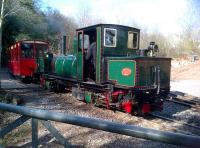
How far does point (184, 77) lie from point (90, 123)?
30.8m

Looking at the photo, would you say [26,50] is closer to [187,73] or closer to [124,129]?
[187,73]

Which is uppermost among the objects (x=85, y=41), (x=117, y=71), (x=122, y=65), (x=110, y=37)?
(x=110, y=37)

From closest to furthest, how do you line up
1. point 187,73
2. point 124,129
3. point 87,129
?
point 124,129 < point 87,129 < point 187,73

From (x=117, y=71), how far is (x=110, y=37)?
1.60m

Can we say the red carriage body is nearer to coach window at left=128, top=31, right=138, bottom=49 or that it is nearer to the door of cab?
the door of cab

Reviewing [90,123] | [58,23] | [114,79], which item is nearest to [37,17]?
[58,23]

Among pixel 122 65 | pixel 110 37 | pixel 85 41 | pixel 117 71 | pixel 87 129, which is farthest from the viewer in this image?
pixel 85 41

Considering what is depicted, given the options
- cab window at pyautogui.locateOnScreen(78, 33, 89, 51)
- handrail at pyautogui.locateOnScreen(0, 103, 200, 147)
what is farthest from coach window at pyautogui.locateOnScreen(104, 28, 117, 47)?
handrail at pyautogui.locateOnScreen(0, 103, 200, 147)

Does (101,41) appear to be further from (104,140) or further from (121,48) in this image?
(104,140)

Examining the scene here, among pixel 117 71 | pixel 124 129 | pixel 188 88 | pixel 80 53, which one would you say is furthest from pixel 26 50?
pixel 124 129

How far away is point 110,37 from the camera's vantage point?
37.6ft

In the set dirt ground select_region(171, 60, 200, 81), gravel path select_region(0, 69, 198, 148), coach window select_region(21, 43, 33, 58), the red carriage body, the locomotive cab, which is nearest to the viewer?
gravel path select_region(0, 69, 198, 148)

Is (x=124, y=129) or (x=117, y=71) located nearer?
(x=124, y=129)

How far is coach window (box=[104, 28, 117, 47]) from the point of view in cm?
1122
